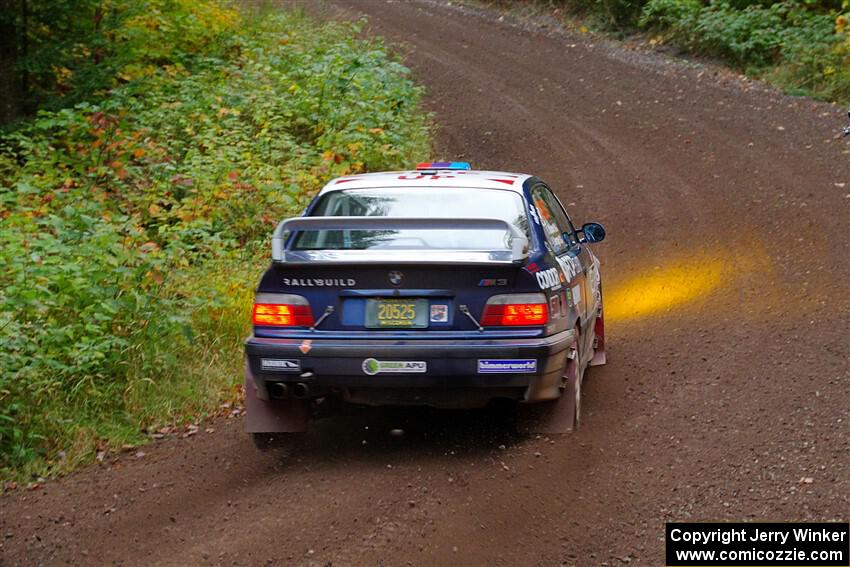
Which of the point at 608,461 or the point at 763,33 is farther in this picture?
the point at 763,33

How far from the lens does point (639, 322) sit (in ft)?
31.9

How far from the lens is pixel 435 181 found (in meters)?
7.12

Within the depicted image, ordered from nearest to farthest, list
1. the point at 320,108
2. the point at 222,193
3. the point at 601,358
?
the point at 601,358
the point at 222,193
the point at 320,108

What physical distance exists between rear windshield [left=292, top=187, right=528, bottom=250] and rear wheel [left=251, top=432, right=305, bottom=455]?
1.25 m

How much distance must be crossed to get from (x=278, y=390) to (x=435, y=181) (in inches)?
74.1

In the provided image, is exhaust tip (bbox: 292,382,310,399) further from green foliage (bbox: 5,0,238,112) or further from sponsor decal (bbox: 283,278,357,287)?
green foliage (bbox: 5,0,238,112)

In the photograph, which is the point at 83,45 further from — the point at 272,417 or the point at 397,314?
the point at 397,314

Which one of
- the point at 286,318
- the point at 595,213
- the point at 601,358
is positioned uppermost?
the point at 286,318

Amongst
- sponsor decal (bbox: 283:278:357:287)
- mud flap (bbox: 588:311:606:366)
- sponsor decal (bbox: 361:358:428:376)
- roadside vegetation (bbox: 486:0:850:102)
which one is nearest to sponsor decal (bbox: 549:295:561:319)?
sponsor decal (bbox: 361:358:428:376)

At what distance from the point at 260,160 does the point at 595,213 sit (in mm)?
4534

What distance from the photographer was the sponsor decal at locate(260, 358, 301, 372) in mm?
6062

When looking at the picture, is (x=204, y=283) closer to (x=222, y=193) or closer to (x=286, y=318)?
(x=222, y=193)

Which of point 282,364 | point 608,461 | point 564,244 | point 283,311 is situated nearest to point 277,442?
point 282,364

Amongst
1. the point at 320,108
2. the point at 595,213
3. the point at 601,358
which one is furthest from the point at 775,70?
the point at 601,358
